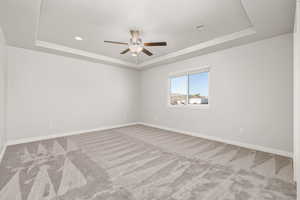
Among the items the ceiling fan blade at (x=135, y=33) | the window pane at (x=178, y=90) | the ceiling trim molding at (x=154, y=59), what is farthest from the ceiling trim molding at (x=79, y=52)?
the ceiling fan blade at (x=135, y=33)

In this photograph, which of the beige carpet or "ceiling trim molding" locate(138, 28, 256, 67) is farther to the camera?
"ceiling trim molding" locate(138, 28, 256, 67)

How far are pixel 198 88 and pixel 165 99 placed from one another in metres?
1.32

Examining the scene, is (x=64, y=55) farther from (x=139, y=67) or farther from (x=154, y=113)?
(x=154, y=113)

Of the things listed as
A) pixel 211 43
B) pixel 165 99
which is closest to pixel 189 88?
pixel 165 99

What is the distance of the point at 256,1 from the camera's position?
1715 millimetres

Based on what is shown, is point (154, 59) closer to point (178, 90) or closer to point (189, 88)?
point (178, 90)

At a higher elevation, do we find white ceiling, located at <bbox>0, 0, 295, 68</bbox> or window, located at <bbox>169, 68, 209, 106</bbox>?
white ceiling, located at <bbox>0, 0, 295, 68</bbox>

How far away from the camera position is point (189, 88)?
424cm

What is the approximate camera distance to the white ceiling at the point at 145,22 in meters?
1.92

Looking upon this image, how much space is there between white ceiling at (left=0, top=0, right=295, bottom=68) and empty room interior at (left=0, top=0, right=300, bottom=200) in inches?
0.8

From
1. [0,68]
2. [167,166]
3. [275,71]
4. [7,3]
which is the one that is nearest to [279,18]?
[275,71]

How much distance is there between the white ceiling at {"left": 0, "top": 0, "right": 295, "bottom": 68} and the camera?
6.29 ft

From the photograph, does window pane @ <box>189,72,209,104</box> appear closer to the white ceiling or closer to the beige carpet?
the white ceiling

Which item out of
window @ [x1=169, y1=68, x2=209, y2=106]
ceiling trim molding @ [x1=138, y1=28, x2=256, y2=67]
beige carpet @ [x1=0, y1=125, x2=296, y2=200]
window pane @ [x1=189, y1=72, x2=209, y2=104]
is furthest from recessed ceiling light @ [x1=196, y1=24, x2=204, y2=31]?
beige carpet @ [x1=0, y1=125, x2=296, y2=200]
